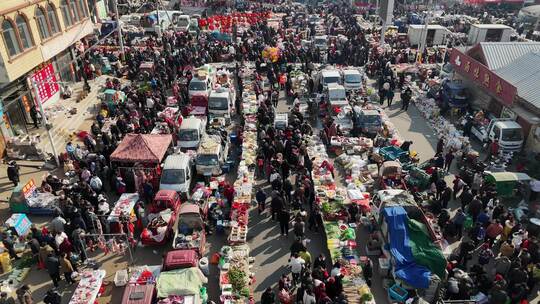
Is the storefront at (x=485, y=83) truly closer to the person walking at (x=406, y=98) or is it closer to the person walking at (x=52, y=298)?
the person walking at (x=406, y=98)

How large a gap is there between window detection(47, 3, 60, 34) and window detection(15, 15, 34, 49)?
10.1 ft

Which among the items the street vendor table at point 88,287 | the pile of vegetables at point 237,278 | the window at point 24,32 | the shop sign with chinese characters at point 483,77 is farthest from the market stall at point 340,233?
the window at point 24,32

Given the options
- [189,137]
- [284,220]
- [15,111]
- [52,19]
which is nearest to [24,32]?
[52,19]

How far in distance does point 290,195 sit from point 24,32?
1892 cm

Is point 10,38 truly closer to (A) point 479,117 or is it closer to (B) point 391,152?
(B) point 391,152

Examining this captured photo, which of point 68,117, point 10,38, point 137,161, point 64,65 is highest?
point 10,38

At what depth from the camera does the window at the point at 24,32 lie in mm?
24312

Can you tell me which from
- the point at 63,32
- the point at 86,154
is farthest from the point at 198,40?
the point at 86,154

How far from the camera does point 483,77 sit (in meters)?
26.8

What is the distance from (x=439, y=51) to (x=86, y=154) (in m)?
31.8

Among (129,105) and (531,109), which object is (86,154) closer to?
(129,105)

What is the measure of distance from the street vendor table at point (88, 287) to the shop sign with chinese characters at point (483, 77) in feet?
76.1

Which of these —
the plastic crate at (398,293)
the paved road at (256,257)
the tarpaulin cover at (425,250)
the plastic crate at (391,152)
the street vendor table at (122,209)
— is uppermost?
the tarpaulin cover at (425,250)

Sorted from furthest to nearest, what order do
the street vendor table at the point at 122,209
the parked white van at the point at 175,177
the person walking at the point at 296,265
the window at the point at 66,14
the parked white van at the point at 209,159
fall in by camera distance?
1. the window at the point at 66,14
2. the parked white van at the point at 209,159
3. the parked white van at the point at 175,177
4. the street vendor table at the point at 122,209
5. the person walking at the point at 296,265
